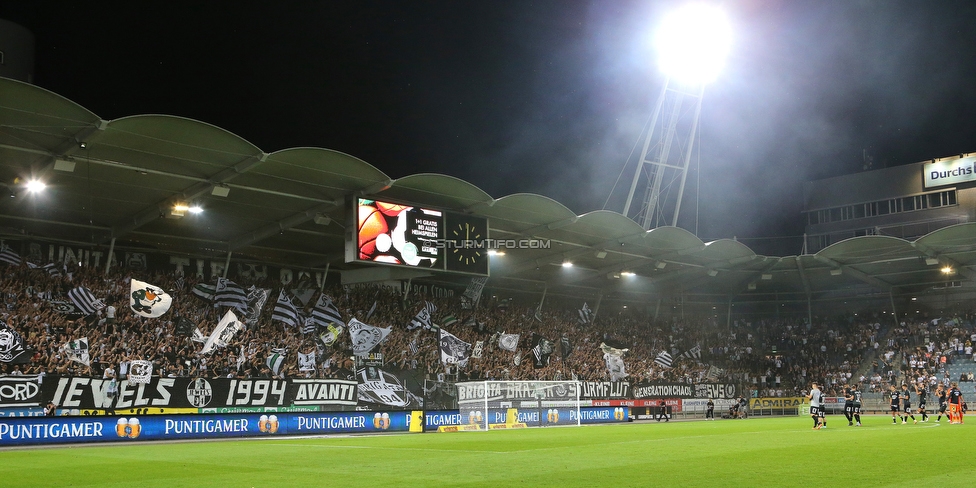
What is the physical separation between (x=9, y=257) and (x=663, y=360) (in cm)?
3768

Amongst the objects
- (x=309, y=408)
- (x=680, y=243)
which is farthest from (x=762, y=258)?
(x=309, y=408)

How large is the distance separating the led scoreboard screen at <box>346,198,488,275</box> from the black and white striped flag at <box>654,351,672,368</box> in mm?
22016

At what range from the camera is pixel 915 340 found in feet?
193

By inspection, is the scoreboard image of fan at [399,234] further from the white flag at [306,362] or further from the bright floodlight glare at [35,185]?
the bright floodlight glare at [35,185]

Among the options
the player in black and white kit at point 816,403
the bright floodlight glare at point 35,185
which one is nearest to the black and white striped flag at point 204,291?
the bright floodlight glare at point 35,185

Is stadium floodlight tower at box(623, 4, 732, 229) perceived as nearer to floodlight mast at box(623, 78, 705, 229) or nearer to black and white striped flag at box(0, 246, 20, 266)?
floodlight mast at box(623, 78, 705, 229)

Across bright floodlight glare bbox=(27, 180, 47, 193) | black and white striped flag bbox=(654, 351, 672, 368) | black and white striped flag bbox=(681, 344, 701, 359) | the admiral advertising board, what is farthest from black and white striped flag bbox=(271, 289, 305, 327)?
black and white striped flag bbox=(681, 344, 701, 359)

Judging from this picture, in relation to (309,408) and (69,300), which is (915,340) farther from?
(69,300)

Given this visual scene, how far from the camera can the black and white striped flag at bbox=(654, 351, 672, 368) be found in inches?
2154

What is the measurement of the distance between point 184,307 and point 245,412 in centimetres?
689

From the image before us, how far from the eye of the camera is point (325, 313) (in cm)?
3941
